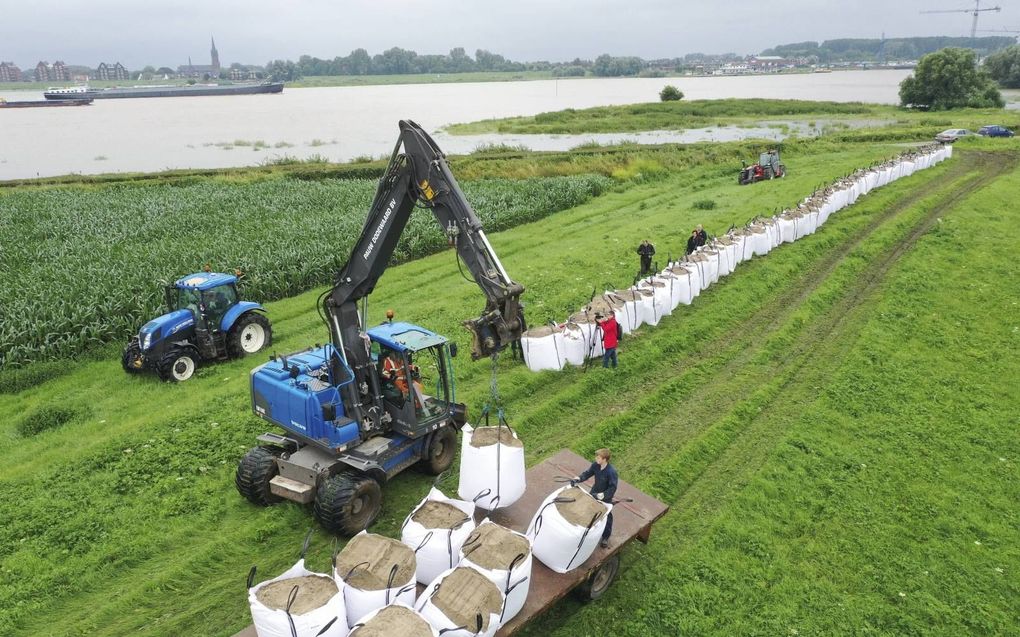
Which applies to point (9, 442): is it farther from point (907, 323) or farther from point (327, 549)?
point (907, 323)

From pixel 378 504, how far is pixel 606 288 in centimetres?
976

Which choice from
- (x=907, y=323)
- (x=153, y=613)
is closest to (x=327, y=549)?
(x=153, y=613)

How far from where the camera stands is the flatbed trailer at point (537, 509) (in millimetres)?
6855

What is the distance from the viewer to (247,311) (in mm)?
15102

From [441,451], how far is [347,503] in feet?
6.80

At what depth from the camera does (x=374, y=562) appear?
22.2 ft

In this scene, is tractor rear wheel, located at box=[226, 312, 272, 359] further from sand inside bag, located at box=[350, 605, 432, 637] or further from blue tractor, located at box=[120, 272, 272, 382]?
sand inside bag, located at box=[350, 605, 432, 637]

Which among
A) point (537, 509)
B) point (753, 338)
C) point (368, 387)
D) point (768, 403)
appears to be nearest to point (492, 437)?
point (537, 509)

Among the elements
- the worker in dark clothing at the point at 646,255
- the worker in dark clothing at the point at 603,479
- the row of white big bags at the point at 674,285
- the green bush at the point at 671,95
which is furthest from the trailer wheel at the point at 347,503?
the green bush at the point at 671,95

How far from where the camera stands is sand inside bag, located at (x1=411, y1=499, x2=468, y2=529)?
7.33 metres

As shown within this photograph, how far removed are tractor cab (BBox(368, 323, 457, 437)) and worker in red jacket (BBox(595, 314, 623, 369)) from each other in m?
4.29

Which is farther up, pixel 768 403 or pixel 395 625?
pixel 395 625

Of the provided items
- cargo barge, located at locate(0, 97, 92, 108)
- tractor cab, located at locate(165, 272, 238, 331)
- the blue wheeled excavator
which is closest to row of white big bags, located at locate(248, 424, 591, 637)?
the blue wheeled excavator

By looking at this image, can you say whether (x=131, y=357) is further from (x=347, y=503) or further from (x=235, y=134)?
(x=235, y=134)
